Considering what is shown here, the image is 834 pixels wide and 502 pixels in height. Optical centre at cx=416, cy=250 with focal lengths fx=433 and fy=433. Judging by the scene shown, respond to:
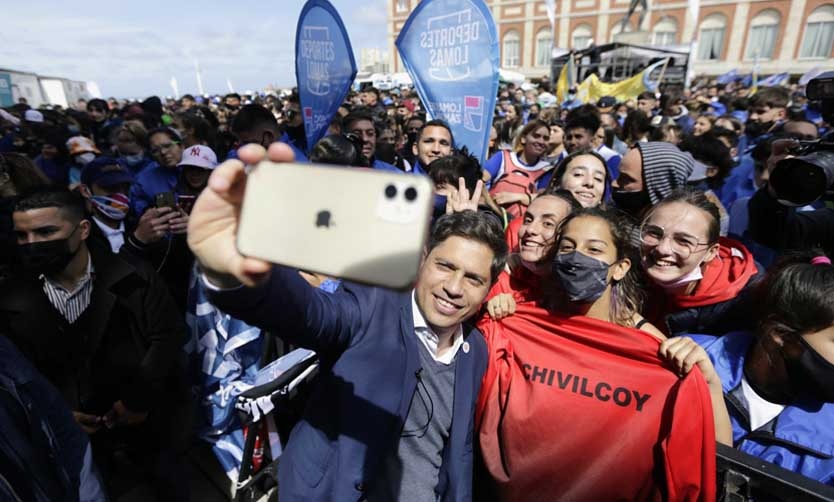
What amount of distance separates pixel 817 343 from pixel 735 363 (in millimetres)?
274

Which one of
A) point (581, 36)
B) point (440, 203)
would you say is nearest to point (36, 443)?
point (440, 203)

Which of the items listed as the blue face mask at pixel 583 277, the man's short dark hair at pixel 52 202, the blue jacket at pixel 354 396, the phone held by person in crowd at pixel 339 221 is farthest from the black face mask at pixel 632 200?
the man's short dark hair at pixel 52 202

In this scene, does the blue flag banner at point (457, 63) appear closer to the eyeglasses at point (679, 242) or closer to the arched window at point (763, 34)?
the eyeglasses at point (679, 242)

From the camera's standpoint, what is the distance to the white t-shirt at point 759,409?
4.88 ft

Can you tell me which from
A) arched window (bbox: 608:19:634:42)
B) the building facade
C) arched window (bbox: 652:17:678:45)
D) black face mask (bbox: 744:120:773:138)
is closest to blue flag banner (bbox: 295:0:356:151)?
black face mask (bbox: 744:120:773:138)

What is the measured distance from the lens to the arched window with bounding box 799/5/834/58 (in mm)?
28219

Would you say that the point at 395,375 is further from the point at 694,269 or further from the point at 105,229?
the point at 105,229

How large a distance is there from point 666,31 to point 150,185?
128ft

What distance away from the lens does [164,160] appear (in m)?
3.71

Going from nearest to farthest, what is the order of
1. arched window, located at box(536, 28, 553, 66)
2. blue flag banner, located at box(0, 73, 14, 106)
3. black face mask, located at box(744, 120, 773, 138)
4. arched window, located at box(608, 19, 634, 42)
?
black face mask, located at box(744, 120, 773, 138)
blue flag banner, located at box(0, 73, 14, 106)
arched window, located at box(608, 19, 634, 42)
arched window, located at box(536, 28, 553, 66)

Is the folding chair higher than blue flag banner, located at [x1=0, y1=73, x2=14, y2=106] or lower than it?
lower

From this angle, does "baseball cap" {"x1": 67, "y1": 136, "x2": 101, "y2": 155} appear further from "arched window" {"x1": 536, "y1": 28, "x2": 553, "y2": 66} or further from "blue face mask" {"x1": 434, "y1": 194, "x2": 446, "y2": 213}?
"arched window" {"x1": 536, "y1": 28, "x2": 553, "y2": 66}

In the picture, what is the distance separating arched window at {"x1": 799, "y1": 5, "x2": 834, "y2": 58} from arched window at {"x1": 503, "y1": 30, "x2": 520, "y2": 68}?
63.9 ft

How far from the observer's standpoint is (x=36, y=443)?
53.6 inches
